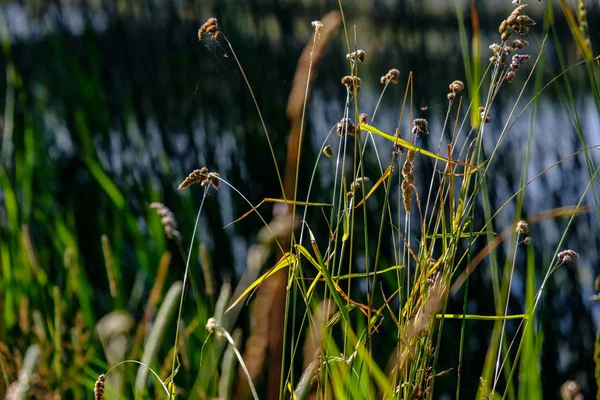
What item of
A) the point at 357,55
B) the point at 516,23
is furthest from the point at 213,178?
the point at 516,23

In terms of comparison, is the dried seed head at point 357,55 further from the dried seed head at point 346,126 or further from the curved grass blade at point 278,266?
the curved grass blade at point 278,266

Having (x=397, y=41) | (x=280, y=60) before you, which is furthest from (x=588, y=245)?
(x=280, y=60)

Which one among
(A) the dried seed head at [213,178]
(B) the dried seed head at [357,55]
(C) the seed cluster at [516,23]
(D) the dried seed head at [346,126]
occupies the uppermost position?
(C) the seed cluster at [516,23]

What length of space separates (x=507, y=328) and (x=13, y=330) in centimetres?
143

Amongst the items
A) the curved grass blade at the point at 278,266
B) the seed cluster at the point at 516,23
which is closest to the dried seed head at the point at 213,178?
the curved grass blade at the point at 278,266

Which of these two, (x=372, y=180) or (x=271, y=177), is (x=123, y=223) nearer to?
(x=271, y=177)

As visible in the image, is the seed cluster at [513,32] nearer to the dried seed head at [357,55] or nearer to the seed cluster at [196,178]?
the dried seed head at [357,55]

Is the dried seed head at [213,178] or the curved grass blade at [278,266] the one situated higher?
the dried seed head at [213,178]

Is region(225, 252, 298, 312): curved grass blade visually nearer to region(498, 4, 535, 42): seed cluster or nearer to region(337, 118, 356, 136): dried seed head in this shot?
region(337, 118, 356, 136): dried seed head

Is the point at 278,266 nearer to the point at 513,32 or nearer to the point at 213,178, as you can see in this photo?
the point at 213,178

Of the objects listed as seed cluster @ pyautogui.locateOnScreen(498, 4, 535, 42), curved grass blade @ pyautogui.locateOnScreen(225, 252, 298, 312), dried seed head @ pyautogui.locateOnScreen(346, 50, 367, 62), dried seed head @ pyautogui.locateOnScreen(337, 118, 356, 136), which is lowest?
curved grass blade @ pyautogui.locateOnScreen(225, 252, 298, 312)

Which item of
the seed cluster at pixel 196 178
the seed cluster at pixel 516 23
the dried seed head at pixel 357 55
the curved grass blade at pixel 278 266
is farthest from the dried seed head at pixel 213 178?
the seed cluster at pixel 516 23

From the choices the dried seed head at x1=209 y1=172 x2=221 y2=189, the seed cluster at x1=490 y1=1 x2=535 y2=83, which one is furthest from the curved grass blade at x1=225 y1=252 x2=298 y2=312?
the seed cluster at x1=490 y1=1 x2=535 y2=83

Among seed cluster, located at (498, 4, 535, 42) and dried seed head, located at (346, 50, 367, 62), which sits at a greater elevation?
seed cluster, located at (498, 4, 535, 42)
